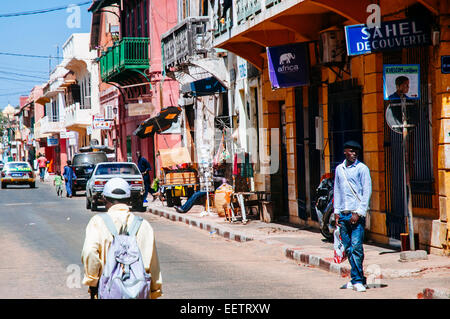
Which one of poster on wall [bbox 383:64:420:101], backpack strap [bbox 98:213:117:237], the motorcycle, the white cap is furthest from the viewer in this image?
the motorcycle

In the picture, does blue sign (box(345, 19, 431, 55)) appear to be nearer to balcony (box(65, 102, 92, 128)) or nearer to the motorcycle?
the motorcycle

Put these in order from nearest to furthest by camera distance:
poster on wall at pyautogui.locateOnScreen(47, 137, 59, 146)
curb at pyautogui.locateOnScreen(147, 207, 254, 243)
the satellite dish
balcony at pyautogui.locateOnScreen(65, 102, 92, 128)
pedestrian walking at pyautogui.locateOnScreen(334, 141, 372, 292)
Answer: pedestrian walking at pyautogui.locateOnScreen(334, 141, 372, 292)
the satellite dish
curb at pyautogui.locateOnScreen(147, 207, 254, 243)
balcony at pyautogui.locateOnScreen(65, 102, 92, 128)
poster on wall at pyautogui.locateOnScreen(47, 137, 59, 146)

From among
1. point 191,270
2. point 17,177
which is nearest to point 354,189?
point 191,270

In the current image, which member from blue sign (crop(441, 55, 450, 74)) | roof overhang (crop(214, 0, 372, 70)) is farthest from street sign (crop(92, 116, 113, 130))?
blue sign (crop(441, 55, 450, 74))

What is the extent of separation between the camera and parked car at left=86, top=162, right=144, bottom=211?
2564 centimetres

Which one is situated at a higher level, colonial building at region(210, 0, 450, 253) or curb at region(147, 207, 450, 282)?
colonial building at region(210, 0, 450, 253)

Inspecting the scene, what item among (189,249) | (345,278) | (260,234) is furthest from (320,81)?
(345,278)

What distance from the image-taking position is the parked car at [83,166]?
3459cm

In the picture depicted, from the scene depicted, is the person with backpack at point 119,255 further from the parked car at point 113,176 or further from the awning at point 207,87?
the awning at point 207,87

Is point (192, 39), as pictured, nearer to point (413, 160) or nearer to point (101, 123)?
point (413, 160)

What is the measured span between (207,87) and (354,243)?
1615cm
